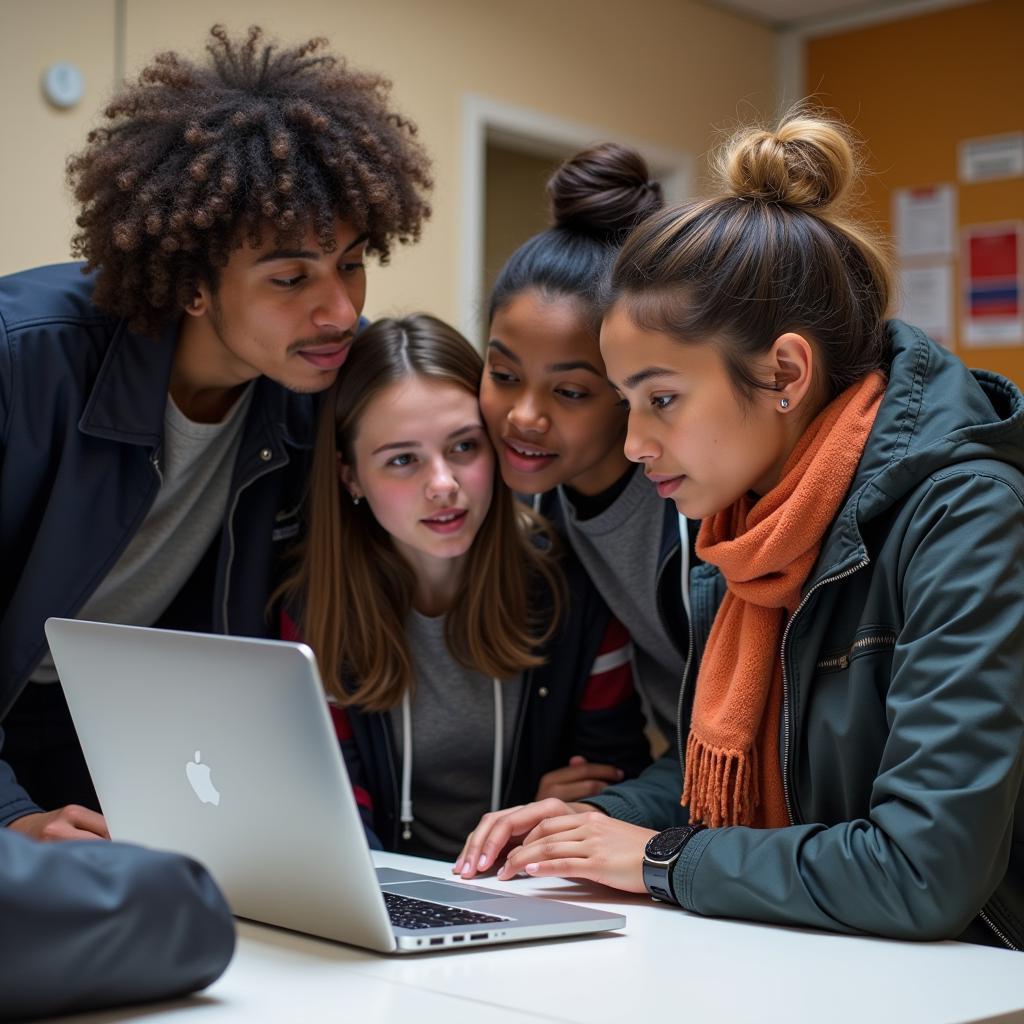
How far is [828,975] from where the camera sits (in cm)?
101

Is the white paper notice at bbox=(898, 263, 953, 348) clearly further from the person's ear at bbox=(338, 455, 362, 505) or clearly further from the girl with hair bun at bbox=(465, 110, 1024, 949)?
the girl with hair bun at bbox=(465, 110, 1024, 949)

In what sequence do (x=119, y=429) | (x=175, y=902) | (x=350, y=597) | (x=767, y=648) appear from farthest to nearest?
(x=350, y=597), (x=119, y=429), (x=767, y=648), (x=175, y=902)

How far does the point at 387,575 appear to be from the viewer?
6.36 feet

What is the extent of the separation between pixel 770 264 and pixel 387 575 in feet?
2.61

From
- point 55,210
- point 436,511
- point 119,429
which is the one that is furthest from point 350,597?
point 55,210

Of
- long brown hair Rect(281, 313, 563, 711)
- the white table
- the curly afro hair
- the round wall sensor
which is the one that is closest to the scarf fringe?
the white table

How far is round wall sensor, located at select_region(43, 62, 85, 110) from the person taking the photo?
2871mm

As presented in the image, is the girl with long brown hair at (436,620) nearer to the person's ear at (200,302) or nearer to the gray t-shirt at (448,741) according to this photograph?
the gray t-shirt at (448,741)

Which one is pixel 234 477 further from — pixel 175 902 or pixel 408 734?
pixel 175 902

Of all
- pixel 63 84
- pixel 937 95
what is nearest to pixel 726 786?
pixel 63 84

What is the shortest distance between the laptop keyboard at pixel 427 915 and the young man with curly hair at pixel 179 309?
662 mm

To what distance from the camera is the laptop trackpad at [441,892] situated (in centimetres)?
120

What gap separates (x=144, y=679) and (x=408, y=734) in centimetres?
78

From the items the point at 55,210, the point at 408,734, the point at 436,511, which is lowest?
the point at 408,734
